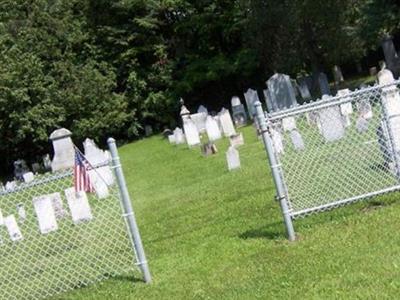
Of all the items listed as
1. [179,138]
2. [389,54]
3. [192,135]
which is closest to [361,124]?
[192,135]

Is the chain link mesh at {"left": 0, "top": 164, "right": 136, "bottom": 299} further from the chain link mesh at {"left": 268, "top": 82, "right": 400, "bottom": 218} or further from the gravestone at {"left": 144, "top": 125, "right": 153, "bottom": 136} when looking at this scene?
the gravestone at {"left": 144, "top": 125, "right": 153, "bottom": 136}

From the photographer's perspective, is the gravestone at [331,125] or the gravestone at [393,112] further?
the gravestone at [331,125]

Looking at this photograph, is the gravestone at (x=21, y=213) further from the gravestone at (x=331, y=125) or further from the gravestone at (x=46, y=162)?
the gravestone at (x=46, y=162)

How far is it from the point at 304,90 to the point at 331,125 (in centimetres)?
1670

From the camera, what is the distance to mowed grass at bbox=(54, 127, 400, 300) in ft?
19.3

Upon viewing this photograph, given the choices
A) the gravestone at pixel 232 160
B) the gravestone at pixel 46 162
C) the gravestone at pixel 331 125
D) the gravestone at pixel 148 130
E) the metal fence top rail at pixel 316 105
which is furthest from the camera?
the gravestone at pixel 148 130

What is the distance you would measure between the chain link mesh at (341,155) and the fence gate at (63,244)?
7.84 feet

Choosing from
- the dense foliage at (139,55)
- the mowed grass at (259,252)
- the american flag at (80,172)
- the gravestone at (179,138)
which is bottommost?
the mowed grass at (259,252)

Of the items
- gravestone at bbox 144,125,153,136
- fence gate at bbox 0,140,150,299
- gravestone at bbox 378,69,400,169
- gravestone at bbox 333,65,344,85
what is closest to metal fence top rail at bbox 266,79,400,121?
gravestone at bbox 378,69,400,169

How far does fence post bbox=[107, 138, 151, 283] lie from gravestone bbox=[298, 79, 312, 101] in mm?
22567

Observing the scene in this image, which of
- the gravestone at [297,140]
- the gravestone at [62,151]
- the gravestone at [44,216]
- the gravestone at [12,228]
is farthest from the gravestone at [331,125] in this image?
the gravestone at [62,151]

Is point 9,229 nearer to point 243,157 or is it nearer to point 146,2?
point 243,157

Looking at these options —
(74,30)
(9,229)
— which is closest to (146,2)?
(74,30)

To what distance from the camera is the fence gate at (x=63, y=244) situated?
804 cm
